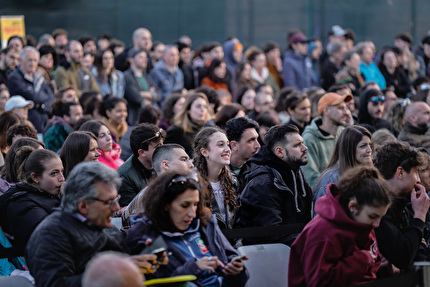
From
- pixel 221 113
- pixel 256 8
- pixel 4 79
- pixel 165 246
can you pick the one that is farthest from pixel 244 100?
pixel 256 8

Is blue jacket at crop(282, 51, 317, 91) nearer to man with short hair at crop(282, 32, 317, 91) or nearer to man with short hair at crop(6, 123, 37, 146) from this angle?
man with short hair at crop(282, 32, 317, 91)

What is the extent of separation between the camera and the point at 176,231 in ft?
14.8

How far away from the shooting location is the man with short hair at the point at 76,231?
4.02 m

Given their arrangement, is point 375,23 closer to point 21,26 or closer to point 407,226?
point 21,26

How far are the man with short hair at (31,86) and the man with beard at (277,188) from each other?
20.9ft

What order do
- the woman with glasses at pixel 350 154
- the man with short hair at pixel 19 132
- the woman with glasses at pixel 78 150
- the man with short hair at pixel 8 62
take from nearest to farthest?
the woman with glasses at pixel 350 154, the woman with glasses at pixel 78 150, the man with short hair at pixel 19 132, the man with short hair at pixel 8 62

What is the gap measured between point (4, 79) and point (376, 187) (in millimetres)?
9608

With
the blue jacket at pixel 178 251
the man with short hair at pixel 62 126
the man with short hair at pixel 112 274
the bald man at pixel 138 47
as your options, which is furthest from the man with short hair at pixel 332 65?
the man with short hair at pixel 112 274

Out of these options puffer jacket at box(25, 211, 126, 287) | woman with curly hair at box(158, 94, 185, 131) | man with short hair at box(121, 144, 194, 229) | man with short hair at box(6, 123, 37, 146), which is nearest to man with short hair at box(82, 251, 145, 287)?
puffer jacket at box(25, 211, 126, 287)

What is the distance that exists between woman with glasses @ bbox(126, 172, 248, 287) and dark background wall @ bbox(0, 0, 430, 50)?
51.7ft

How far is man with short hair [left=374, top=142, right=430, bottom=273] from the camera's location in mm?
5070

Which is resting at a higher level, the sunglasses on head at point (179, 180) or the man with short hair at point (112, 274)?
the man with short hair at point (112, 274)

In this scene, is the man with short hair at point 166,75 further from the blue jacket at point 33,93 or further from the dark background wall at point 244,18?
the dark background wall at point 244,18

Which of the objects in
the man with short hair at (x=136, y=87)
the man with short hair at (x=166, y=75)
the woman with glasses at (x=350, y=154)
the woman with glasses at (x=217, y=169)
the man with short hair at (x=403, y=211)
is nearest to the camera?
the man with short hair at (x=403, y=211)
